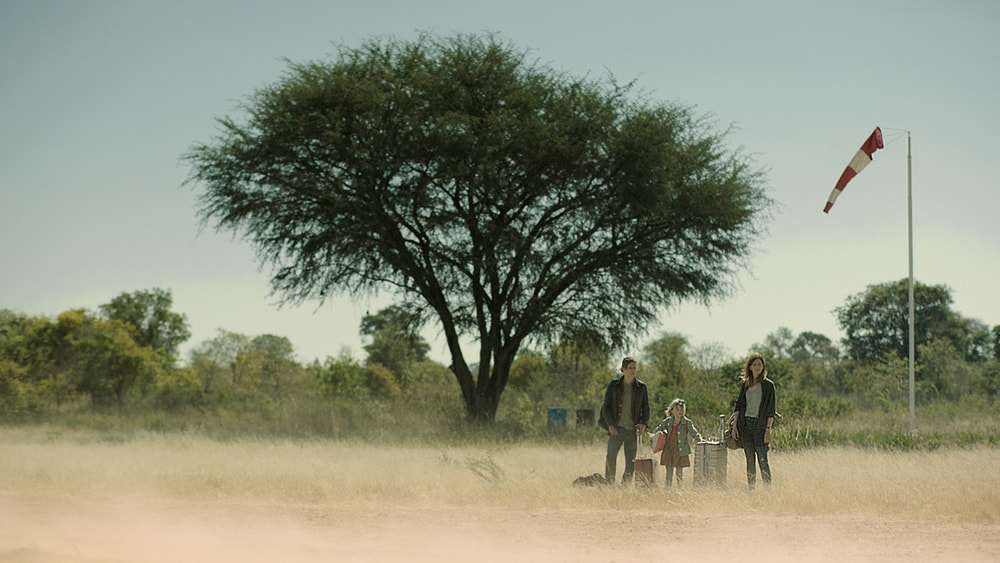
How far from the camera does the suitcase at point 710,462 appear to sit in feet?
41.8

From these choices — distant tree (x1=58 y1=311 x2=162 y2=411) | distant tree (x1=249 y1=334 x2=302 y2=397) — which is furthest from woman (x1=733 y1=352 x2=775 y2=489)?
distant tree (x1=249 y1=334 x2=302 y2=397)

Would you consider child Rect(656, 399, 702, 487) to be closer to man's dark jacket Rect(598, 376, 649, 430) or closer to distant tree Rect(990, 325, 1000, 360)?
man's dark jacket Rect(598, 376, 649, 430)

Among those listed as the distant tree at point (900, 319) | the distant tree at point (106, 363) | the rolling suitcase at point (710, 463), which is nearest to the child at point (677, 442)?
the rolling suitcase at point (710, 463)

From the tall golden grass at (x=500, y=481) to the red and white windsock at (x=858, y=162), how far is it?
8268 mm

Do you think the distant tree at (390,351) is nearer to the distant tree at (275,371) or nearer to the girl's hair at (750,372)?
the distant tree at (275,371)

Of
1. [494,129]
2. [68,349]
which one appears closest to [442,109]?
[494,129]

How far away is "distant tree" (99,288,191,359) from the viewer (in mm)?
52562

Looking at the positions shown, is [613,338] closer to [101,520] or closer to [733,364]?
[733,364]

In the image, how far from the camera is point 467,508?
12008 mm

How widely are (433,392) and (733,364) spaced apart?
12.9m

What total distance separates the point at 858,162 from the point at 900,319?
142 feet

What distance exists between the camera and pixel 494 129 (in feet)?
85.6

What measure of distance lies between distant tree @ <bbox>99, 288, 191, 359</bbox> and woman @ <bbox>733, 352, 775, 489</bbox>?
44.8m

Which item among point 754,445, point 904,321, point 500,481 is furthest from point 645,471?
point 904,321
